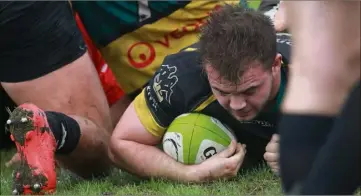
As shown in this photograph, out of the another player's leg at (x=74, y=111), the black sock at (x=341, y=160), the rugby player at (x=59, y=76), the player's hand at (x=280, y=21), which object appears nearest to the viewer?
the black sock at (x=341, y=160)

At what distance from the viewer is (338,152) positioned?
2.00 m

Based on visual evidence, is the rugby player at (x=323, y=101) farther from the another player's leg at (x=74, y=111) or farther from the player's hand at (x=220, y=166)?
the another player's leg at (x=74, y=111)

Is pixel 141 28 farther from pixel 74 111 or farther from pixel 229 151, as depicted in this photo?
pixel 229 151

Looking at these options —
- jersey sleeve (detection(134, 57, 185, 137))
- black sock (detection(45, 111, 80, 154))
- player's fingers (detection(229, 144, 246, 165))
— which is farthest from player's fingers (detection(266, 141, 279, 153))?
black sock (detection(45, 111, 80, 154))

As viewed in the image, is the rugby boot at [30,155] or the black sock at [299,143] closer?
the black sock at [299,143]

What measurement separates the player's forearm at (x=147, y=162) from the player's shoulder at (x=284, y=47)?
55 cm

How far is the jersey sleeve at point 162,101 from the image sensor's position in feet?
12.1

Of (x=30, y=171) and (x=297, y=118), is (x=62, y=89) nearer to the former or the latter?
(x=30, y=171)

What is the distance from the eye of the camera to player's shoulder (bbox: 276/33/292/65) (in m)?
3.61

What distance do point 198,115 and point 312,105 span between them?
162 centimetres

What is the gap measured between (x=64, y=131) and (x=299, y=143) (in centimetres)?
181

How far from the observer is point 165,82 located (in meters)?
3.73

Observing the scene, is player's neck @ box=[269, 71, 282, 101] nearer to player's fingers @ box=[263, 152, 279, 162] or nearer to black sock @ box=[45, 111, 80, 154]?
player's fingers @ box=[263, 152, 279, 162]

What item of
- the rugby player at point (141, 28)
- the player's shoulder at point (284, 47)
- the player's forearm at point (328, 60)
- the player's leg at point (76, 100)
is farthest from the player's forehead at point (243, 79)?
the player's forearm at point (328, 60)
